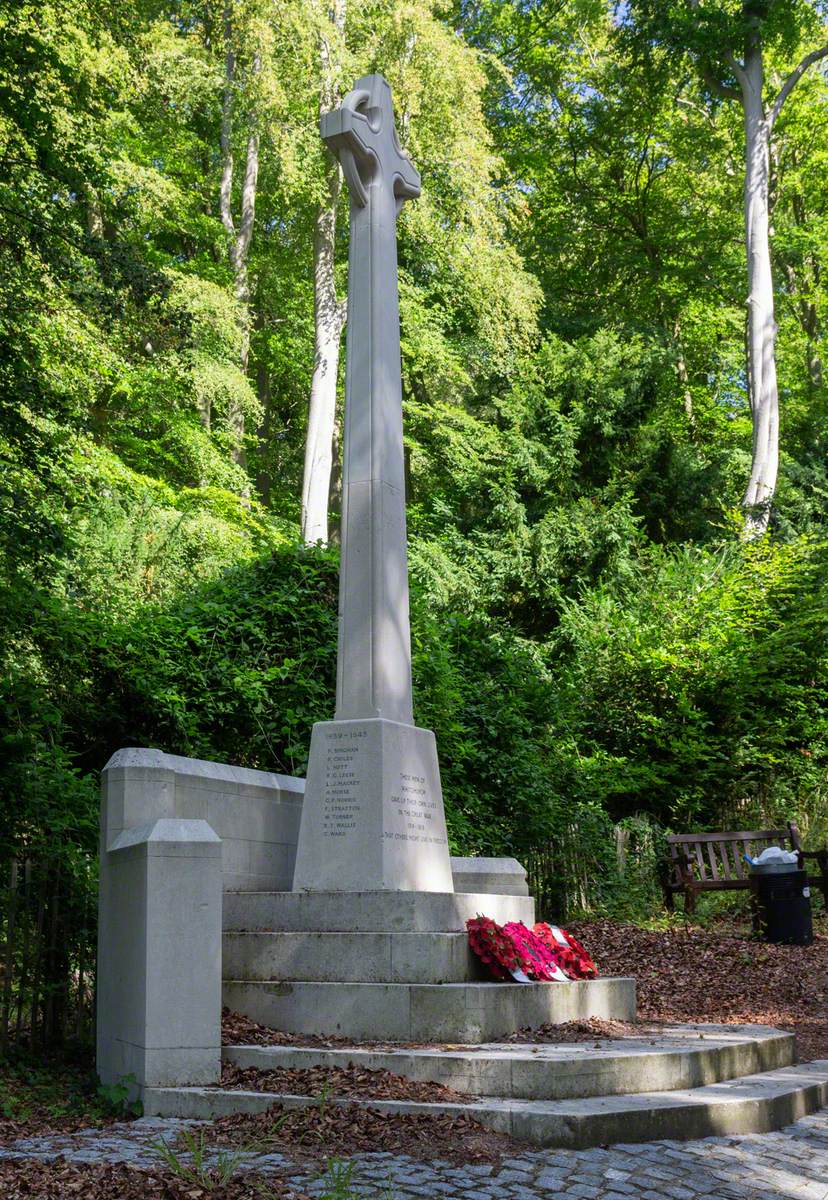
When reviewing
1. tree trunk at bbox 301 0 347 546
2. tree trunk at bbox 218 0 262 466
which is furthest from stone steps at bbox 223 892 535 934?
tree trunk at bbox 218 0 262 466

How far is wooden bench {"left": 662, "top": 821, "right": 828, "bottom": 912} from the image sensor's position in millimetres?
13250

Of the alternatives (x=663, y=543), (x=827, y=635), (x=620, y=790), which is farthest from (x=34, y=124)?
(x=663, y=543)

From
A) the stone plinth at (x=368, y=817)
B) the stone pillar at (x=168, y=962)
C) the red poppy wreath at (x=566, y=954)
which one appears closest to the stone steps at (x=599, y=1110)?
the stone pillar at (x=168, y=962)

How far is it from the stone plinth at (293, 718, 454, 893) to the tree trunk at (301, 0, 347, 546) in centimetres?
1169

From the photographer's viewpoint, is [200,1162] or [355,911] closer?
[200,1162]

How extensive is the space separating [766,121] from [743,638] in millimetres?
10903

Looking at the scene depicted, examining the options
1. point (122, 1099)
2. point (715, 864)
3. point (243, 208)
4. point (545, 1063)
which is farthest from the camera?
point (243, 208)

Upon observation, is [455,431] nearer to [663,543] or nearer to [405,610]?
[663,543]

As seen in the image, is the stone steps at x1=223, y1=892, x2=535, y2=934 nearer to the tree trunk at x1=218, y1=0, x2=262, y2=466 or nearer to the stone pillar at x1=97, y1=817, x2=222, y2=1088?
the stone pillar at x1=97, y1=817, x2=222, y2=1088

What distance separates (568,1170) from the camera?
179 inches

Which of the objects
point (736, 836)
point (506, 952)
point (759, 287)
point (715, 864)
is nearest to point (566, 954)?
point (506, 952)

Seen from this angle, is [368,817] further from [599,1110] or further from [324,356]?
Result: [324,356]

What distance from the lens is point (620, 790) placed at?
16422mm

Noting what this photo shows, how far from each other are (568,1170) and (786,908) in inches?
318
